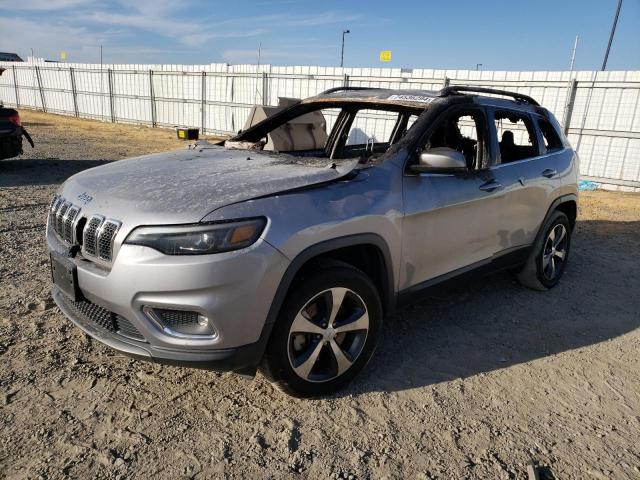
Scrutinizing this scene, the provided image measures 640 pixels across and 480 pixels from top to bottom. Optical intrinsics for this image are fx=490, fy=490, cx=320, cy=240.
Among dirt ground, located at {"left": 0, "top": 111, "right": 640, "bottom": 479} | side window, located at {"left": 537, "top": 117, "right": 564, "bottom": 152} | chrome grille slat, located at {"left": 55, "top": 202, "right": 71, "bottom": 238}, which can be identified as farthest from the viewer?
side window, located at {"left": 537, "top": 117, "right": 564, "bottom": 152}

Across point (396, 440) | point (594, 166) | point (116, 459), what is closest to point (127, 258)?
point (116, 459)

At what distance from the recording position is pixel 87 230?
245 centimetres

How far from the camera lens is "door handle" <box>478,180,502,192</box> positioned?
3504 mm

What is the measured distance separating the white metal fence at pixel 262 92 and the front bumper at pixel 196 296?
11.1 metres

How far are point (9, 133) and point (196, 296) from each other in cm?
894

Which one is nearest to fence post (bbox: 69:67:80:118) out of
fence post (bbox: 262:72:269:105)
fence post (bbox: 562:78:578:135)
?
fence post (bbox: 262:72:269:105)

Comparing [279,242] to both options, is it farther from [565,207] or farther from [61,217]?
[565,207]

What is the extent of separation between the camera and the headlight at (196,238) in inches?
86.4

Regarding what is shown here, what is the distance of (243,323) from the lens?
7.41ft

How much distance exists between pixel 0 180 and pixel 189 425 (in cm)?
793

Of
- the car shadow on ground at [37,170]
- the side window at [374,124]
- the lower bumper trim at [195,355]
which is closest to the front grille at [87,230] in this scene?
the lower bumper trim at [195,355]

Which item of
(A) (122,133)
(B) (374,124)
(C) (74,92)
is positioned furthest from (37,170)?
(C) (74,92)

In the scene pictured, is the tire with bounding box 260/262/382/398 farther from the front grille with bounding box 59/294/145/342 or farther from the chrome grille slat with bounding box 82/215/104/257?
the chrome grille slat with bounding box 82/215/104/257

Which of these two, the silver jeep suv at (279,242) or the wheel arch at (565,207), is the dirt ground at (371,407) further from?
the wheel arch at (565,207)
